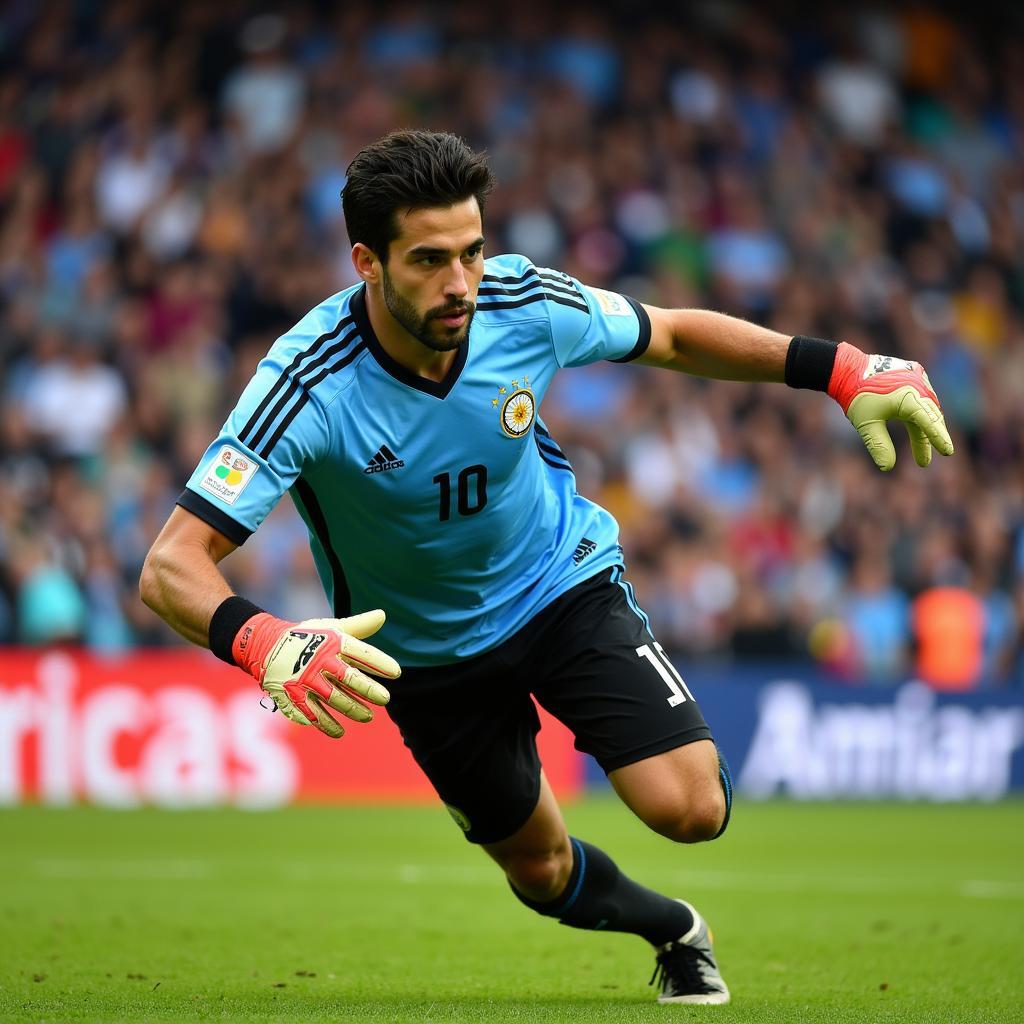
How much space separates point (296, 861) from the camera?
1123cm

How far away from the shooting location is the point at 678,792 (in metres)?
5.70

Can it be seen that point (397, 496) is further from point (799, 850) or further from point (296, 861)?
point (799, 850)

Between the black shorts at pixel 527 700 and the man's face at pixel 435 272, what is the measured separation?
3.55 ft

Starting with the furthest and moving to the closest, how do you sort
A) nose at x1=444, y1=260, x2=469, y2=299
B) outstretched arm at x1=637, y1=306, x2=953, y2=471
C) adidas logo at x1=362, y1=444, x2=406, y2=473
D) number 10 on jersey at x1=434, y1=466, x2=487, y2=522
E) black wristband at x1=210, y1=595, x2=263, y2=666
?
outstretched arm at x1=637, y1=306, x2=953, y2=471 → number 10 on jersey at x1=434, y1=466, x2=487, y2=522 → adidas logo at x1=362, y1=444, x2=406, y2=473 → nose at x1=444, y1=260, x2=469, y2=299 → black wristband at x1=210, y1=595, x2=263, y2=666

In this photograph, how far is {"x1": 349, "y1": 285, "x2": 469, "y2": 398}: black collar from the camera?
5.60 meters

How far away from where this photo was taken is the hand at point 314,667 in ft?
16.0

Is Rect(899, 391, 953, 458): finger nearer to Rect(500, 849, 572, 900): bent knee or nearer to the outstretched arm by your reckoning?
the outstretched arm

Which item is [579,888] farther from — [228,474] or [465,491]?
[228,474]

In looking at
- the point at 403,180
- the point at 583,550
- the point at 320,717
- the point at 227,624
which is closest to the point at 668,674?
the point at 583,550

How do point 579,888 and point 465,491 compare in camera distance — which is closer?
point 465,491

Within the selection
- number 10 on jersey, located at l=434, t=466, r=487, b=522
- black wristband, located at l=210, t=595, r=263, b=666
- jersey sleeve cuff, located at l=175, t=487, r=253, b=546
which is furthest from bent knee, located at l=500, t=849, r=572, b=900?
jersey sleeve cuff, located at l=175, t=487, r=253, b=546

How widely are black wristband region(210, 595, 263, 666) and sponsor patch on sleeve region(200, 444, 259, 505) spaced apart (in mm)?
308

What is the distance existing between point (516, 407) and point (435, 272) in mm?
528

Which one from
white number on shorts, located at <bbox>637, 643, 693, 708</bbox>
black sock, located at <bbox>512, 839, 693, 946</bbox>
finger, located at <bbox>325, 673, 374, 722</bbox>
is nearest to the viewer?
finger, located at <bbox>325, 673, 374, 722</bbox>
